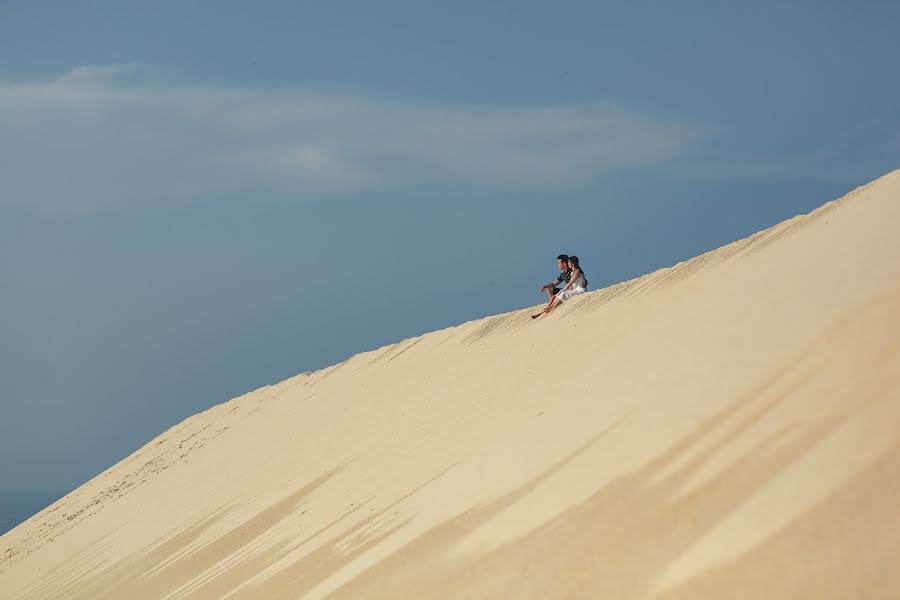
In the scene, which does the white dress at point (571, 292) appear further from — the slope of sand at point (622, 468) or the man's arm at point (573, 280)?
the slope of sand at point (622, 468)

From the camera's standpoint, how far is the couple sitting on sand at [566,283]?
1371cm

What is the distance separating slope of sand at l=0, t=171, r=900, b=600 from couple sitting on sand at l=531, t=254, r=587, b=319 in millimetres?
675

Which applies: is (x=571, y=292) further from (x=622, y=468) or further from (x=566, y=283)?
(x=622, y=468)

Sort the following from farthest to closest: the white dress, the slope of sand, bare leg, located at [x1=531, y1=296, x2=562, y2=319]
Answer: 1. the white dress
2. bare leg, located at [x1=531, y1=296, x2=562, y2=319]
3. the slope of sand

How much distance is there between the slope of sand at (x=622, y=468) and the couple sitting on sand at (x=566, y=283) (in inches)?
26.6

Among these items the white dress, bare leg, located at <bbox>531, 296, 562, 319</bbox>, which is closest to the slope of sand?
bare leg, located at <bbox>531, 296, 562, 319</bbox>

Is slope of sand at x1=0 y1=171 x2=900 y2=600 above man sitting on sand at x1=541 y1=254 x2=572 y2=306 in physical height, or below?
below

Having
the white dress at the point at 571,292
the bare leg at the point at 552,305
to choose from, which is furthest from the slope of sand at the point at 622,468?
the white dress at the point at 571,292

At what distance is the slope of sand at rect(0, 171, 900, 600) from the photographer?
455cm

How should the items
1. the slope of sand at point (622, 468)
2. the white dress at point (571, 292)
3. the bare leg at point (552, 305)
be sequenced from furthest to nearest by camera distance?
the white dress at point (571, 292) → the bare leg at point (552, 305) → the slope of sand at point (622, 468)

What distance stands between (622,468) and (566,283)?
835cm

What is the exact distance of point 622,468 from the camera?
579 centimetres

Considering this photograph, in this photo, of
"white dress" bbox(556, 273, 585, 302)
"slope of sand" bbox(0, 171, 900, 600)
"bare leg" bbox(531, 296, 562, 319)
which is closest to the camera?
"slope of sand" bbox(0, 171, 900, 600)

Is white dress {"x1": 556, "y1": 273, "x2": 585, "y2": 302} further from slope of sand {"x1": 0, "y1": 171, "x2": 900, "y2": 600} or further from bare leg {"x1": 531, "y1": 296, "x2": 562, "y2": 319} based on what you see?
slope of sand {"x1": 0, "y1": 171, "x2": 900, "y2": 600}
